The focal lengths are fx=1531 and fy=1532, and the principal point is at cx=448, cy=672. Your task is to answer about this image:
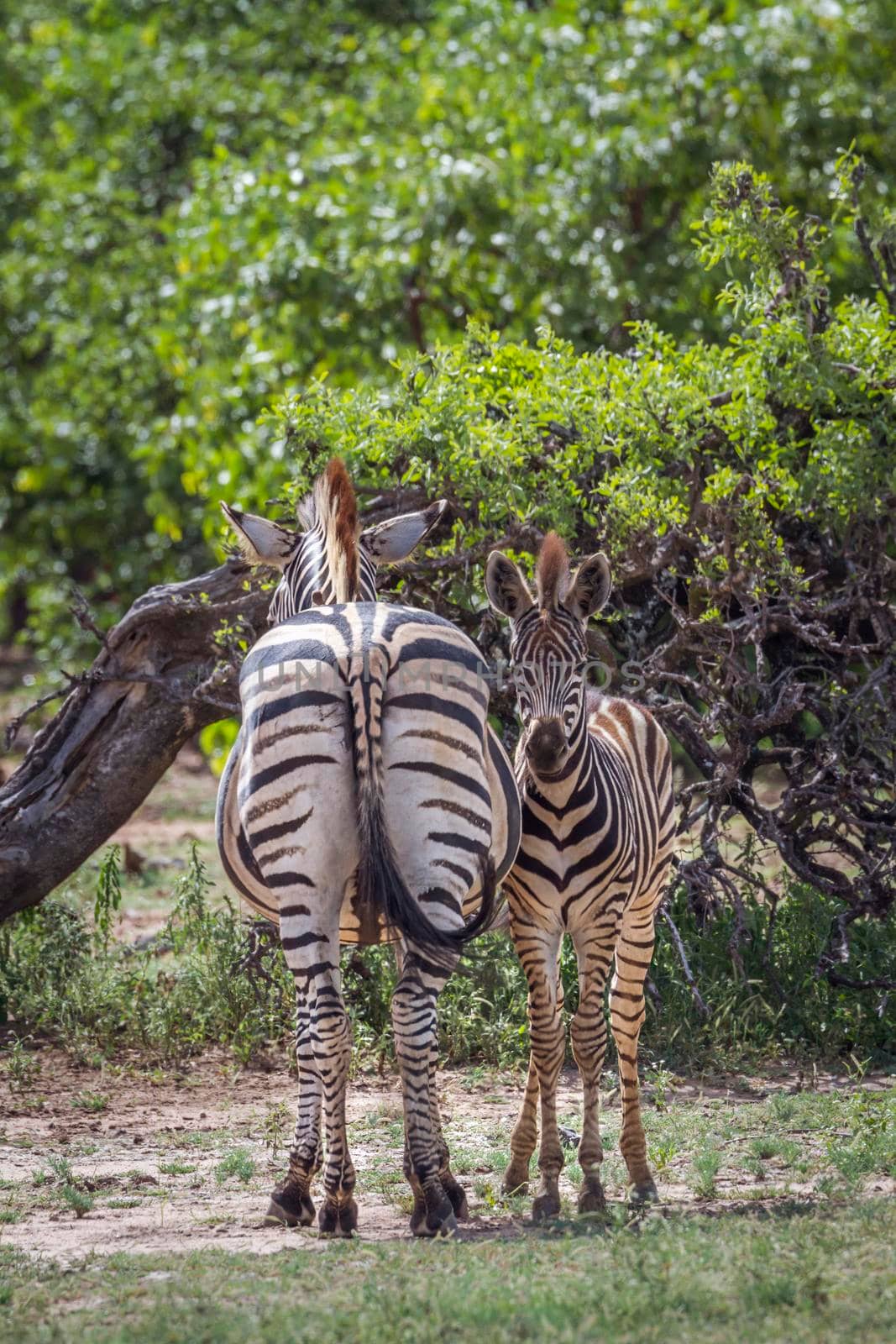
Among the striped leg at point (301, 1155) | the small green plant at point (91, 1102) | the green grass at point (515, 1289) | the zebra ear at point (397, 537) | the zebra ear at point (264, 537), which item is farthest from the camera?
the small green plant at point (91, 1102)

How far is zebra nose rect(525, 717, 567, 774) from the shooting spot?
5.19 m

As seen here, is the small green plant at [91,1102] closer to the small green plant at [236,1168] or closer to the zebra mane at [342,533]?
the small green plant at [236,1168]

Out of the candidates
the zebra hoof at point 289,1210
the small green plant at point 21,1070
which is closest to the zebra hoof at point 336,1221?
the zebra hoof at point 289,1210

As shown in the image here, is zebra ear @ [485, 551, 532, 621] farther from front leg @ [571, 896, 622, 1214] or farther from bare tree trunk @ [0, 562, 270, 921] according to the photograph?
bare tree trunk @ [0, 562, 270, 921]

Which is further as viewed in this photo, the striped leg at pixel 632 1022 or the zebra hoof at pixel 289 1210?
the striped leg at pixel 632 1022

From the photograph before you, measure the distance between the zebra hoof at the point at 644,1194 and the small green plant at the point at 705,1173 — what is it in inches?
5.6

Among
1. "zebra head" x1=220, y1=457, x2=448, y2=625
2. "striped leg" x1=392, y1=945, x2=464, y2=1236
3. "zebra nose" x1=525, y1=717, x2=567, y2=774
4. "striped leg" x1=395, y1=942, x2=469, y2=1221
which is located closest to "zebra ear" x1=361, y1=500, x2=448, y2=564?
"zebra head" x1=220, y1=457, x2=448, y2=625

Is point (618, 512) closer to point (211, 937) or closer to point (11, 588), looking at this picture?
point (211, 937)

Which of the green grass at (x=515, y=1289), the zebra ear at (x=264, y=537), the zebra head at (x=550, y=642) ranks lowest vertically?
the green grass at (x=515, y=1289)

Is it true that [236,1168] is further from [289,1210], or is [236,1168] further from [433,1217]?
[433,1217]

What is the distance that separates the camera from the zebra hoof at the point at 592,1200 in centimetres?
511

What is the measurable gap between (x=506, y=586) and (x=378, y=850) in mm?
1219

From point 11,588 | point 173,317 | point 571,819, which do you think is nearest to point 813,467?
point 571,819

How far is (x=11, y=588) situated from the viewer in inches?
709
